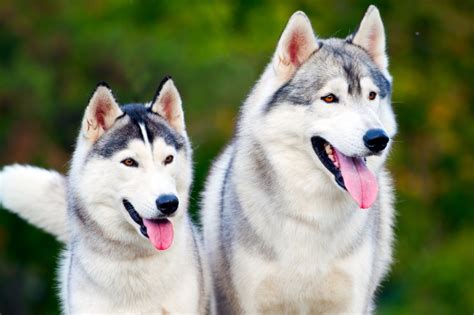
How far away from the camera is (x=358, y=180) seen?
921cm

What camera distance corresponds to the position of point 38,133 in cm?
A: 2520

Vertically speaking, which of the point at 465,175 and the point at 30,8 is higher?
the point at 30,8

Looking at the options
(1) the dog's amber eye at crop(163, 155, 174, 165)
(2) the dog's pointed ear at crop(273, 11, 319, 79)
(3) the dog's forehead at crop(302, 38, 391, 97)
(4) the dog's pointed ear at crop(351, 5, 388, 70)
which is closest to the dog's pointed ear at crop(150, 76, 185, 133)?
(1) the dog's amber eye at crop(163, 155, 174, 165)

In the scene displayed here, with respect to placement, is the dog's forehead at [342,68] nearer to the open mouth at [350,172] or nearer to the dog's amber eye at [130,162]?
the open mouth at [350,172]

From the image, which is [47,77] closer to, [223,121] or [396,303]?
[223,121]

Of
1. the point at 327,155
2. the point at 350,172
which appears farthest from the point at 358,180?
the point at 327,155

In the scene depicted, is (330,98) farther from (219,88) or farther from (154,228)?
(219,88)

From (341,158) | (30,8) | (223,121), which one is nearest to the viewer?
(341,158)

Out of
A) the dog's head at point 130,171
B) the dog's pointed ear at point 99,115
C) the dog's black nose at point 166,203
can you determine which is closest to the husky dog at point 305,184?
the dog's head at point 130,171

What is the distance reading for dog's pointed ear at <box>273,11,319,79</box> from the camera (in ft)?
31.3

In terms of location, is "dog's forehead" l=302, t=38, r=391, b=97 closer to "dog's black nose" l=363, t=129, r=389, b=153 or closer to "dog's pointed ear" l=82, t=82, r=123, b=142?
"dog's black nose" l=363, t=129, r=389, b=153

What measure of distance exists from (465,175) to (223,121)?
664 cm

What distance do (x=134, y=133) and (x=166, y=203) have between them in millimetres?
678

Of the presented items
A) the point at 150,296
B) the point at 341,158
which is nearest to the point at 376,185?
the point at 341,158
